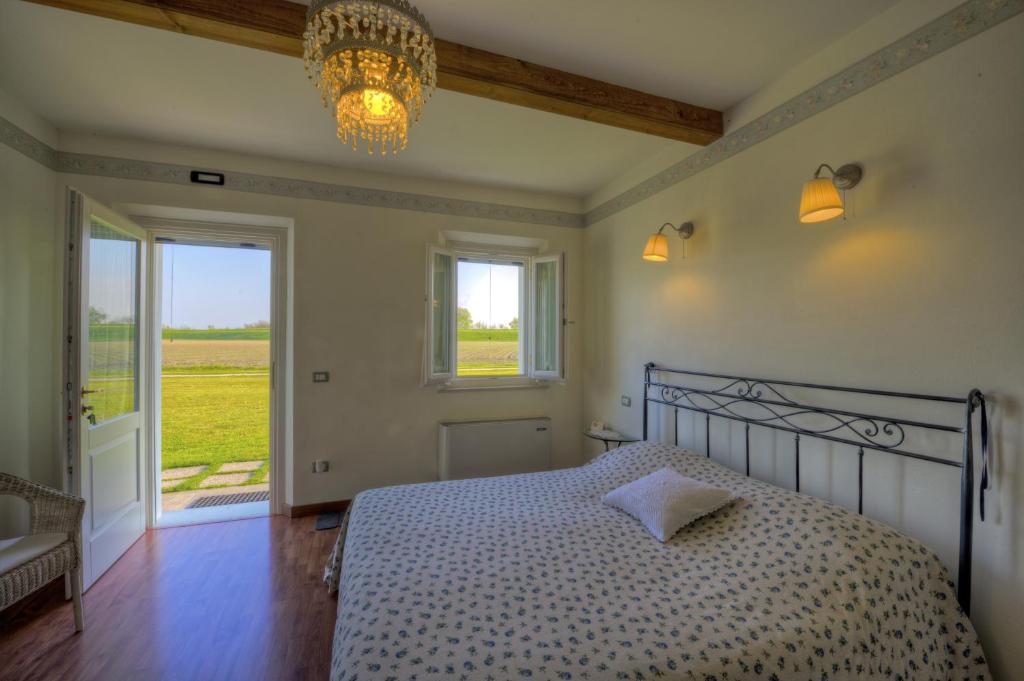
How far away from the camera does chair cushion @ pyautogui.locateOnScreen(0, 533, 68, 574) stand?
1.72 m

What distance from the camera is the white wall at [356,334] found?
308cm

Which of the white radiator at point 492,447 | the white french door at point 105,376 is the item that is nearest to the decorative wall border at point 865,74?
the white radiator at point 492,447

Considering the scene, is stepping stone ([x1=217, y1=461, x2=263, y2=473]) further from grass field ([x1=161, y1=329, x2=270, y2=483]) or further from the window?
the window

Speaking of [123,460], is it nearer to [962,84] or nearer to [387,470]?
[387,470]

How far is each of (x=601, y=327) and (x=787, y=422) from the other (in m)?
1.74

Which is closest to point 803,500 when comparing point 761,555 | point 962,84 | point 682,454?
point 761,555

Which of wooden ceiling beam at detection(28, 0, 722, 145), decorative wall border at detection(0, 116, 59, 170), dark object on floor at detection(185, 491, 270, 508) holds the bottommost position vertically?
dark object on floor at detection(185, 491, 270, 508)

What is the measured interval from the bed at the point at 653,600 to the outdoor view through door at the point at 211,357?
7.43 feet

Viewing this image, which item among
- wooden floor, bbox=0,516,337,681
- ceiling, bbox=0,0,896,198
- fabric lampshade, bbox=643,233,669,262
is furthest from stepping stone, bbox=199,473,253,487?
fabric lampshade, bbox=643,233,669,262

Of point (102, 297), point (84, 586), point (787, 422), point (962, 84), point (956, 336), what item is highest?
point (962, 84)

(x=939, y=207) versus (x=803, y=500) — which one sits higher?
(x=939, y=207)

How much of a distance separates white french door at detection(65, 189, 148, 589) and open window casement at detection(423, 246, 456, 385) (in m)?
1.91

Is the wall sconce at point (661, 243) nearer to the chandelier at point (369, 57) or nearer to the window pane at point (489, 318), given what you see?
the window pane at point (489, 318)

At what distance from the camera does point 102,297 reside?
2.46m
